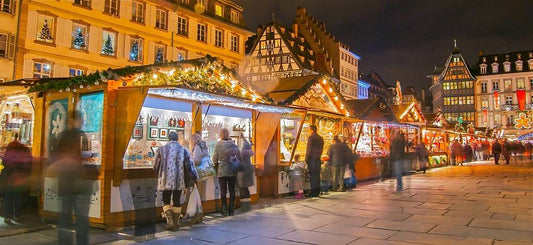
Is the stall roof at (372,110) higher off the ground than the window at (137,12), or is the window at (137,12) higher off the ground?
the window at (137,12)

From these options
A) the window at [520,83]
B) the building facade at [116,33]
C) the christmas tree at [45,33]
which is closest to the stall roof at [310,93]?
the building facade at [116,33]

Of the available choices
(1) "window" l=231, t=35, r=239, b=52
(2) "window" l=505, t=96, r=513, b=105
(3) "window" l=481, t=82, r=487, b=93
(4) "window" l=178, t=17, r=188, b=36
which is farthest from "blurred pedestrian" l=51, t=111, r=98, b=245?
(3) "window" l=481, t=82, r=487, b=93

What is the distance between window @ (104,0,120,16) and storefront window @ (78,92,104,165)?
66.4 feet

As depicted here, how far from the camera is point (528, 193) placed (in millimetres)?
11492

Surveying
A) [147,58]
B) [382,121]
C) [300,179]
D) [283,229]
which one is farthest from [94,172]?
[147,58]

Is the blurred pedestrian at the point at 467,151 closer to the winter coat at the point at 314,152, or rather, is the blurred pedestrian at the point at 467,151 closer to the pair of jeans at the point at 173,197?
the winter coat at the point at 314,152

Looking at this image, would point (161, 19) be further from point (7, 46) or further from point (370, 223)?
point (370, 223)

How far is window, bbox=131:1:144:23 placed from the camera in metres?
27.1

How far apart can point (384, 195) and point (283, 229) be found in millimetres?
5457

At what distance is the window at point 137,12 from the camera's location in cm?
2709

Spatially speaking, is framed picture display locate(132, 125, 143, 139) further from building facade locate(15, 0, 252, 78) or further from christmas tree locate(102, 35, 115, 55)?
christmas tree locate(102, 35, 115, 55)

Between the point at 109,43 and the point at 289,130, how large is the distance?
17631 millimetres

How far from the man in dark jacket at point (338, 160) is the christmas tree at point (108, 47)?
18.4 metres

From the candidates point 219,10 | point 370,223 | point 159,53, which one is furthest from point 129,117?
point 219,10
